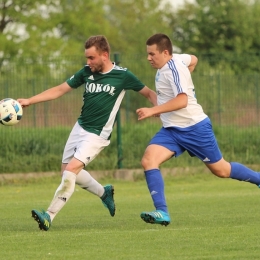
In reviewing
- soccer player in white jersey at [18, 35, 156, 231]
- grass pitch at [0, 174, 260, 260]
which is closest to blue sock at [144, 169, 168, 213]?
grass pitch at [0, 174, 260, 260]

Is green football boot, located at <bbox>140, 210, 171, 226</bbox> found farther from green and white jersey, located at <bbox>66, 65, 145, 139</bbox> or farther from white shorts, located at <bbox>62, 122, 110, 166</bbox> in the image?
green and white jersey, located at <bbox>66, 65, 145, 139</bbox>

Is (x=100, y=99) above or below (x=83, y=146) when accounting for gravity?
above

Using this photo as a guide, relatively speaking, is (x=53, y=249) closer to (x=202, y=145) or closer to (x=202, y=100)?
(x=202, y=145)

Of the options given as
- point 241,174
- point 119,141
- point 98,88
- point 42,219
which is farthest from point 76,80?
point 119,141

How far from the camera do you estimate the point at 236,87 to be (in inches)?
815

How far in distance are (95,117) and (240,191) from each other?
6726 millimetres

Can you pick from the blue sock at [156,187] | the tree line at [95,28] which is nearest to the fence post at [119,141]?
the tree line at [95,28]

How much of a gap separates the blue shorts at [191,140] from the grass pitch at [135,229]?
82 centimetres

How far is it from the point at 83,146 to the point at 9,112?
36.4 inches

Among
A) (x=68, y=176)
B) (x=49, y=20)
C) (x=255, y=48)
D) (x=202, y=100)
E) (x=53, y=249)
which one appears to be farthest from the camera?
(x=255, y=48)

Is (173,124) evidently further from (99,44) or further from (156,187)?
(99,44)

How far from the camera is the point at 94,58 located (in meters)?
10.6

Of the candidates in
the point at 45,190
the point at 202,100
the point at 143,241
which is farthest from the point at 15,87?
the point at 143,241

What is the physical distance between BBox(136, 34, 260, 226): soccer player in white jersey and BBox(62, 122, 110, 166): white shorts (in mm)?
599
